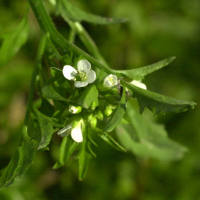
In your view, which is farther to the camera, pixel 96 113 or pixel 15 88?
pixel 15 88

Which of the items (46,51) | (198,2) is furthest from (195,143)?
(46,51)

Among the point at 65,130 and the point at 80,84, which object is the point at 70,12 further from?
the point at 65,130

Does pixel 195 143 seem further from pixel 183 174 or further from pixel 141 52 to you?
pixel 141 52

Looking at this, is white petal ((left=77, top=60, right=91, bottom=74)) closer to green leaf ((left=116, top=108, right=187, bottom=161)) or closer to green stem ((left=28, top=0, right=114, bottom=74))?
green stem ((left=28, top=0, right=114, bottom=74))

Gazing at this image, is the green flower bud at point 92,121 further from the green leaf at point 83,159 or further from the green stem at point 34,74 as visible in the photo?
the green stem at point 34,74

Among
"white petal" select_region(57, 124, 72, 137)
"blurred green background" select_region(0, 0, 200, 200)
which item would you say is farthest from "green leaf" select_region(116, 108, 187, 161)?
"white petal" select_region(57, 124, 72, 137)

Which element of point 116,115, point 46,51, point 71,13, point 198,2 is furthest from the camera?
point 198,2
